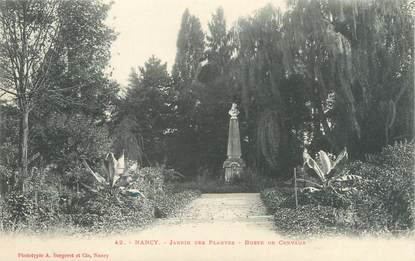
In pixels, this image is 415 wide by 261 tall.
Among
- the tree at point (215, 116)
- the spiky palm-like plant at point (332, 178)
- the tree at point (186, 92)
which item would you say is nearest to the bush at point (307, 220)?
the spiky palm-like plant at point (332, 178)

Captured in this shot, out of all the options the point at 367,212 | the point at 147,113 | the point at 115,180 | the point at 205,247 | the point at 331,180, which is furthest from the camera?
the point at 147,113

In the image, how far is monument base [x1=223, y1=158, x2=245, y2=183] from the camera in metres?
19.4

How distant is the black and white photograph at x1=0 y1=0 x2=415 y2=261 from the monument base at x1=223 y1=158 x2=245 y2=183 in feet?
0.19

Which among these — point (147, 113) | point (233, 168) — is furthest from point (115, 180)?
point (147, 113)

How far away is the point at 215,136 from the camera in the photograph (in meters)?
24.0

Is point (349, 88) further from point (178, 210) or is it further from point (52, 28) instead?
point (52, 28)

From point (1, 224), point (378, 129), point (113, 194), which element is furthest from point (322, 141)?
point (1, 224)

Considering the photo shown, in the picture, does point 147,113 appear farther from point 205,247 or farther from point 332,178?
point 205,247

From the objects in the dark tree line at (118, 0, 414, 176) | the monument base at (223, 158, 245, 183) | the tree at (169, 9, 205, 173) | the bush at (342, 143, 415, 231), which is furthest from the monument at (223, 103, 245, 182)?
the bush at (342, 143, 415, 231)

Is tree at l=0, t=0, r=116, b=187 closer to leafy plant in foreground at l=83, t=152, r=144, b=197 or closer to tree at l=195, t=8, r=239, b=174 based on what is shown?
leafy plant in foreground at l=83, t=152, r=144, b=197

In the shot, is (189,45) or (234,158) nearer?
(234,158)

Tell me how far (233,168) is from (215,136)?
4636mm

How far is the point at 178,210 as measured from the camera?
11.2 metres

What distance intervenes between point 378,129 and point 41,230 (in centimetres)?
1283
